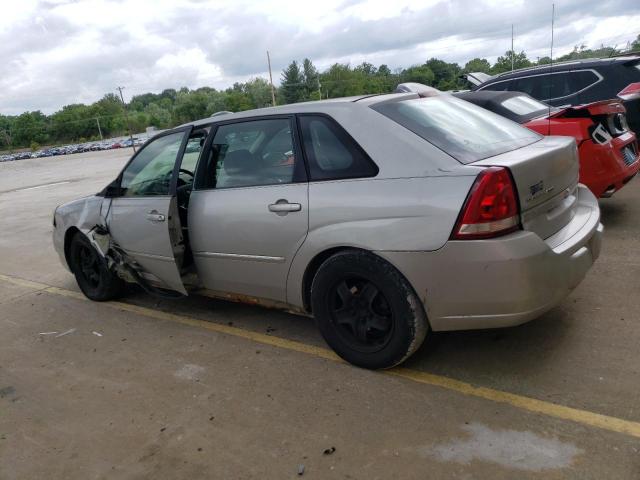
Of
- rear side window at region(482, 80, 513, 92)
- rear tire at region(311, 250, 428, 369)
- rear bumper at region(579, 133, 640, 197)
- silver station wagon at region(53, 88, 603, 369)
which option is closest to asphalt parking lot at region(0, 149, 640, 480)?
rear tire at region(311, 250, 428, 369)

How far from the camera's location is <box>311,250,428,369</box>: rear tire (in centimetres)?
299

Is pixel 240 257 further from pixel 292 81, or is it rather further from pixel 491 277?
pixel 292 81

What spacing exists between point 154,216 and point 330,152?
5.18 ft

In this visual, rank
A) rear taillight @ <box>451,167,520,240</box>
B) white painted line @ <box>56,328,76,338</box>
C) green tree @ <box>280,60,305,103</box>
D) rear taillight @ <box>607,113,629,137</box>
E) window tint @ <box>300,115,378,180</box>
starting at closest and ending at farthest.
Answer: rear taillight @ <box>451,167,520,240</box> → window tint @ <box>300,115,378,180</box> → white painted line @ <box>56,328,76,338</box> → rear taillight @ <box>607,113,629,137</box> → green tree @ <box>280,60,305,103</box>

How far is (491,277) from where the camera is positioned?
2.74 m

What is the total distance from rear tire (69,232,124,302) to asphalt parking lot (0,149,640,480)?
23.7 inches

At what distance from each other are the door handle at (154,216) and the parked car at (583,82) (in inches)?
226

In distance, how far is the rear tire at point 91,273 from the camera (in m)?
5.04

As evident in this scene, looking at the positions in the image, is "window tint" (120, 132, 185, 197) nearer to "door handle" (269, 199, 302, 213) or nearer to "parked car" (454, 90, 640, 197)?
"door handle" (269, 199, 302, 213)

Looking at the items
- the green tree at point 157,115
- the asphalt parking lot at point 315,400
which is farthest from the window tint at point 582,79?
the green tree at point 157,115

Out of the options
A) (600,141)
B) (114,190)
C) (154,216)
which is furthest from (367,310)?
(600,141)

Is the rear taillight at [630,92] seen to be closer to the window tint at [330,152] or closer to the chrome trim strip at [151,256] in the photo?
the window tint at [330,152]

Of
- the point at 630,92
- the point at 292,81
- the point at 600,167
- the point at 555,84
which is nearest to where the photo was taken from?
the point at 600,167

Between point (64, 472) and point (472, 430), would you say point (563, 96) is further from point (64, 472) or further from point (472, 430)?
point (64, 472)
